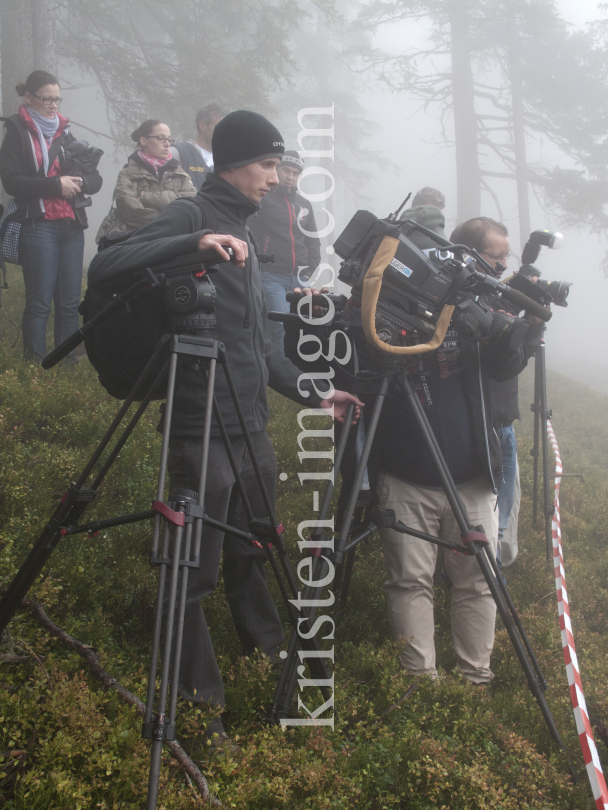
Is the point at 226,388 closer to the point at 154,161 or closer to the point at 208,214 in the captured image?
the point at 208,214

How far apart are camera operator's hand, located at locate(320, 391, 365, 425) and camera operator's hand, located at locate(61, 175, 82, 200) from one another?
13.2 feet

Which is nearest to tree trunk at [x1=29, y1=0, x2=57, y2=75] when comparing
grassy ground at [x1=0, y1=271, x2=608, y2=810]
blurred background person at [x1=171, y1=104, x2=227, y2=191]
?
blurred background person at [x1=171, y1=104, x2=227, y2=191]

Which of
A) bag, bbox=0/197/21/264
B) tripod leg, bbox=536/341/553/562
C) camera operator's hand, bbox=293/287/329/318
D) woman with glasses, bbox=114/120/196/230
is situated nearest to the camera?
camera operator's hand, bbox=293/287/329/318

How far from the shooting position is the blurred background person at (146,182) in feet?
19.2

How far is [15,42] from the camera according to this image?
1153 centimetres

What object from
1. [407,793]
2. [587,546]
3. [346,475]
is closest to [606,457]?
[587,546]

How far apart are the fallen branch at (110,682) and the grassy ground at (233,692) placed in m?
0.04

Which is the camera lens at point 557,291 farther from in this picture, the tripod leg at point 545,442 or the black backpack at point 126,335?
the black backpack at point 126,335

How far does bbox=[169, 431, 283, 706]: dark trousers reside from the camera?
2.87 metres

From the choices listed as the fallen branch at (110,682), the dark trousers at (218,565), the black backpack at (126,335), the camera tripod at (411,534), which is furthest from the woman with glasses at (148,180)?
the fallen branch at (110,682)

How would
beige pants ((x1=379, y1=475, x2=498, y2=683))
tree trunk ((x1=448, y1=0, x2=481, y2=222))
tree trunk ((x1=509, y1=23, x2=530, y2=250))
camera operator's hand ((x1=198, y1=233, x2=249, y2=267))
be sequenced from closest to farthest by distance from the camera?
camera operator's hand ((x1=198, y1=233, x2=249, y2=267)) < beige pants ((x1=379, y1=475, x2=498, y2=683)) < tree trunk ((x1=448, y1=0, x2=481, y2=222)) < tree trunk ((x1=509, y1=23, x2=530, y2=250))

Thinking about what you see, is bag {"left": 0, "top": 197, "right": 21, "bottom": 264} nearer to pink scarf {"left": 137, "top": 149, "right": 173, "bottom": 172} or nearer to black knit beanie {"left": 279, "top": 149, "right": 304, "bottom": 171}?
pink scarf {"left": 137, "top": 149, "right": 173, "bottom": 172}

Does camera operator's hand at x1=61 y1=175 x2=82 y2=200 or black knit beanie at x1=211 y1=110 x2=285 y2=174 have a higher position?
camera operator's hand at x1=61 y1=175 x2=82 y2=200

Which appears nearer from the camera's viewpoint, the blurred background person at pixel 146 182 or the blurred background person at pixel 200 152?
the blurred background person at pixel 146 182
